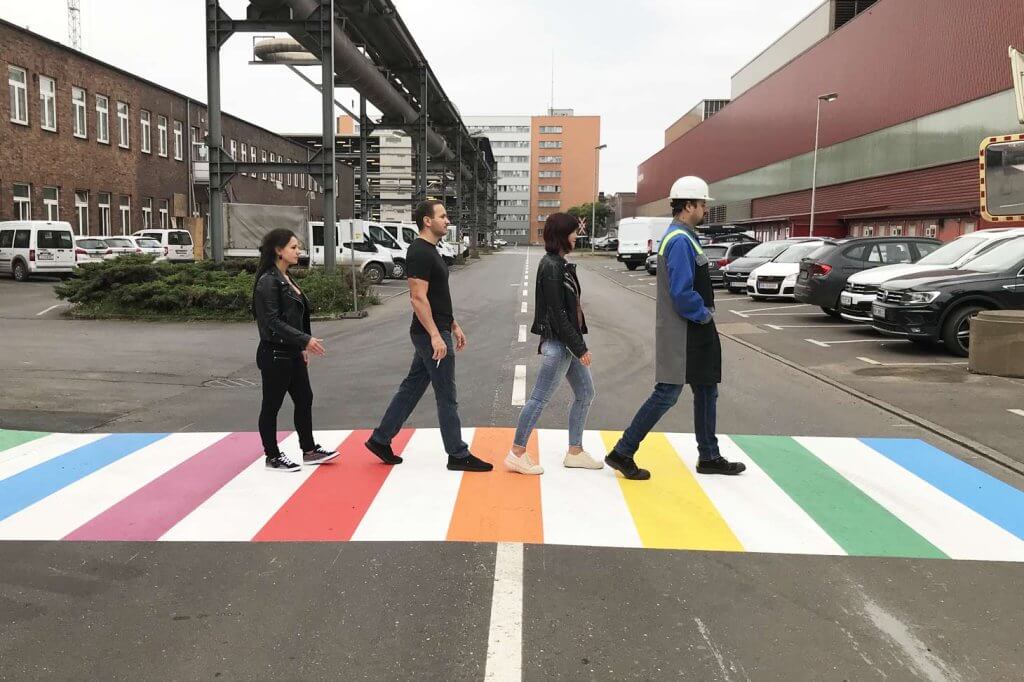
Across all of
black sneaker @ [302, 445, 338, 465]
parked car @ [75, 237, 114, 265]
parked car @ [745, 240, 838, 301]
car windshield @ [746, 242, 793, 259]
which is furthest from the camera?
parked car @ [75, 237, 114, 265]

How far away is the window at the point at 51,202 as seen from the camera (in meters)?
31.6

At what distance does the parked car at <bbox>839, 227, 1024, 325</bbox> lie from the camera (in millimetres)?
12508

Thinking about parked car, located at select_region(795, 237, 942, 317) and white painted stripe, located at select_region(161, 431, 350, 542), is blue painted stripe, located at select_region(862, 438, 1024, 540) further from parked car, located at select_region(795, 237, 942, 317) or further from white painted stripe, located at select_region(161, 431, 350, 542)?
parked car, located at select_region(795, 237, 942, 317)

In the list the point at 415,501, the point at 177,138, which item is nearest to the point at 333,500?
the point at 415,501

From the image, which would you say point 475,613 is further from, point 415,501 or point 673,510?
point 673,510

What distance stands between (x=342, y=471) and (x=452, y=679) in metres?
3.05

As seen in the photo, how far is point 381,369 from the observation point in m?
10.5

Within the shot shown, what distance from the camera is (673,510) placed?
16.6ft

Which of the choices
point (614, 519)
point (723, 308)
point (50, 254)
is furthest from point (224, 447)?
point (50, 254)

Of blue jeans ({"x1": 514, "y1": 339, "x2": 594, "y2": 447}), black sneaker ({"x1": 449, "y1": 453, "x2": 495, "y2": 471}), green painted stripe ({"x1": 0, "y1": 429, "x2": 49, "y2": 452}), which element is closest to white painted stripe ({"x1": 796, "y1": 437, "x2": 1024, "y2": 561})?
blue jeans ({"x1": 514, "y1": 339, "x2": 594, "y2": 447})

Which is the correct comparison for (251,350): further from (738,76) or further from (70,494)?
(738,76)

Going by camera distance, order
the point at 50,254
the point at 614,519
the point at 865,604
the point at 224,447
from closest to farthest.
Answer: the point at 865,604
the point at 614,519
the point at 224,447
the point at 50,254

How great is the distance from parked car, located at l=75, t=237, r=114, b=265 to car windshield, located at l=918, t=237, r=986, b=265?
24.7 meters

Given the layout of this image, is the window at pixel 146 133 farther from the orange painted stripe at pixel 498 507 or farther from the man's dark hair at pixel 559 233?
the man's dark hair at pixel 559 233
